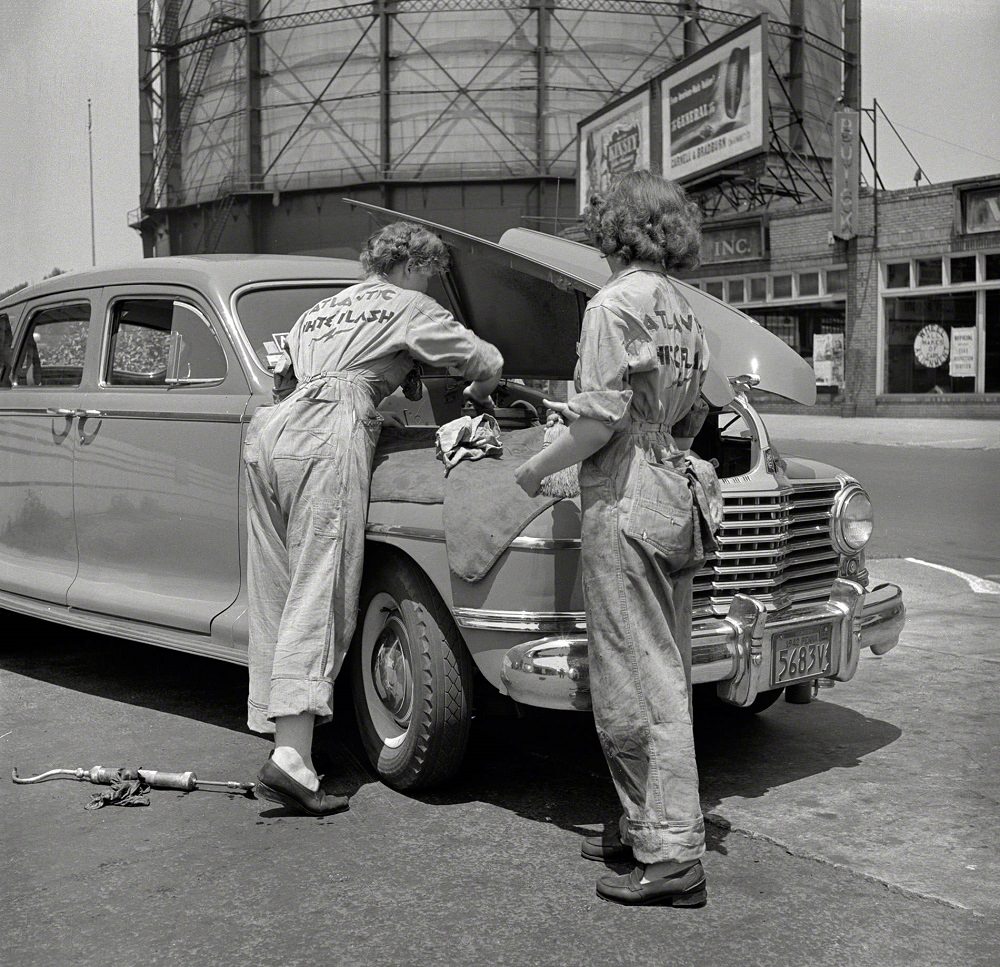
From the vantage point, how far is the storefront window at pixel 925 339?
26078mm

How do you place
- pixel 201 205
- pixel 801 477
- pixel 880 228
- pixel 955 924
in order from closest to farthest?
pixel 955 924, pixel 801 477, pixel 880 228, pixel 201 205

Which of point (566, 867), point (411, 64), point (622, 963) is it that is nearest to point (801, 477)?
point (566, 867)

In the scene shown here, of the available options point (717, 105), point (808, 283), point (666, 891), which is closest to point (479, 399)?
point (666, 891)

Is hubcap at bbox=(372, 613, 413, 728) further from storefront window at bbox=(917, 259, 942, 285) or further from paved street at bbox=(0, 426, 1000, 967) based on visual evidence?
storefront window at bbox=(917, 259, 942, 285)

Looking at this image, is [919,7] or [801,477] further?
[801,477]

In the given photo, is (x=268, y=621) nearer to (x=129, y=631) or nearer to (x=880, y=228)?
(x=129, y=631)

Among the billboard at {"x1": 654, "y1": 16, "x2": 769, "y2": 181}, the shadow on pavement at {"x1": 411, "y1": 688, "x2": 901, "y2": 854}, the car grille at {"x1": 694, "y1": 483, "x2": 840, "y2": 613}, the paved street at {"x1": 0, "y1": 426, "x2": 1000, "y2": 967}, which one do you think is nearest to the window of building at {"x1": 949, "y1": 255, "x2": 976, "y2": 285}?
the billboard at {"x1": 654, "y1": 16, "x2": 769, "y2": 181}

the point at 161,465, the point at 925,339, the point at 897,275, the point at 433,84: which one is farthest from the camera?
the point at 433,84

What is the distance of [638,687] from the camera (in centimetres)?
352

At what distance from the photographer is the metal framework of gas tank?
124 ft

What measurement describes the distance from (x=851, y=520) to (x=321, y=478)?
2.03m

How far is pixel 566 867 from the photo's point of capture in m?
3.69

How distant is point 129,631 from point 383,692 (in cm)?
144

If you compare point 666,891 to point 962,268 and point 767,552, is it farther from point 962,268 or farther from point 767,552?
point 962,268
